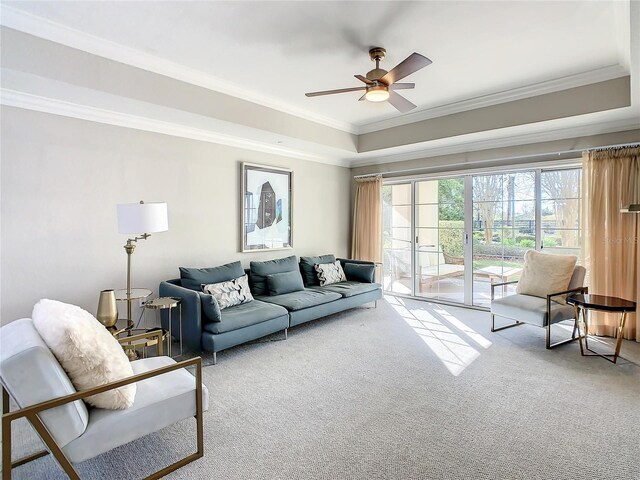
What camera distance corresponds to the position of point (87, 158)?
11.2ft

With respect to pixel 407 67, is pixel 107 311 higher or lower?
lower

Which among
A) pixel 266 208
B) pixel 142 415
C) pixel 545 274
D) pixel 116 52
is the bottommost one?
pixel 142 415

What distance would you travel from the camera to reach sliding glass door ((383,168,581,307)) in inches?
178

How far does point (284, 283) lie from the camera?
4582 mm

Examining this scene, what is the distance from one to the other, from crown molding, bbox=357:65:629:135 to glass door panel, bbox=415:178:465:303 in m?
1.24

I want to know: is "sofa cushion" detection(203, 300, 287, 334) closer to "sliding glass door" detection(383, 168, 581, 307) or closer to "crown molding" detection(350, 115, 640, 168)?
"sliding glass door" detection(383, 168, 581, 307)

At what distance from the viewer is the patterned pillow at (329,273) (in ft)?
17.0

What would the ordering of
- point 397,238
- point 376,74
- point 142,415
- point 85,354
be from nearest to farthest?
point 85,354, point 142,415, point 376,74, point 397,238

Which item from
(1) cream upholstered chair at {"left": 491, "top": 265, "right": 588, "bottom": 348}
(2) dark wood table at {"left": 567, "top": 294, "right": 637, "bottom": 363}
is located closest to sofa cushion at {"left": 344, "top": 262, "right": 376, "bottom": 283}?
(1) cream upholstered chair at {"left": 491, "top": 265, "right": 588, "bottom": 348}

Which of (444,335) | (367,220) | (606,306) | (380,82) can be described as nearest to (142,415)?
(380,82)

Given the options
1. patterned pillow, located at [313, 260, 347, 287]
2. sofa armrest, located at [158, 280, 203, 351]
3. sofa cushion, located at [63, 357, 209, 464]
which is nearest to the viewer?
sofa cushion, located at [63, 357, 209, 464]

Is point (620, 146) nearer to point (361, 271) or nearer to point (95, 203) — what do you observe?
point (361, 271)

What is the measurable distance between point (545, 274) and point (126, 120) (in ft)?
16.2

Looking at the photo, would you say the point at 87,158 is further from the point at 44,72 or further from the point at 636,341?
the point at 636,341
